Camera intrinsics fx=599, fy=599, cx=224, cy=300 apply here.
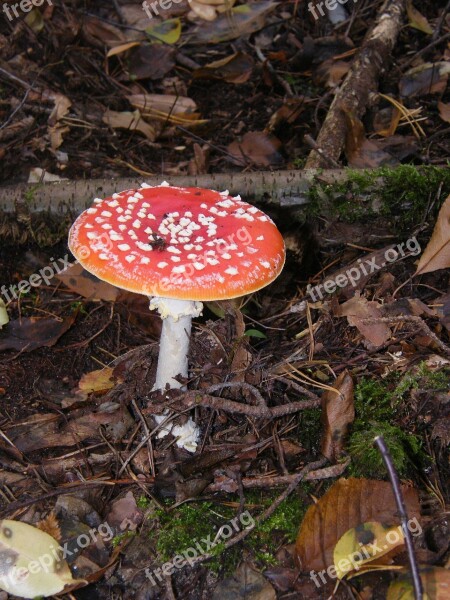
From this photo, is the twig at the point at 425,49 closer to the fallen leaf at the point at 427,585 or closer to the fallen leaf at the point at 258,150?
the fallen leaf at the point at 258,150

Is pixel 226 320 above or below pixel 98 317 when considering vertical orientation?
above

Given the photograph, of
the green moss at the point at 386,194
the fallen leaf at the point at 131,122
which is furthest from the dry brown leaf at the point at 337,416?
the fallen leaf at the point at 131,122

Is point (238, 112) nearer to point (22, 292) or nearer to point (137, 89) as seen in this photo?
point (137, 89)

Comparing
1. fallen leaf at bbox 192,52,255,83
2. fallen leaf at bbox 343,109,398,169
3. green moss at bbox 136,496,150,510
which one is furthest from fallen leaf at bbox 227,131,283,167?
green moss at bbox 136,496,150,510

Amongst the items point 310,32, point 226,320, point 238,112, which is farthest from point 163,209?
point 310,32
